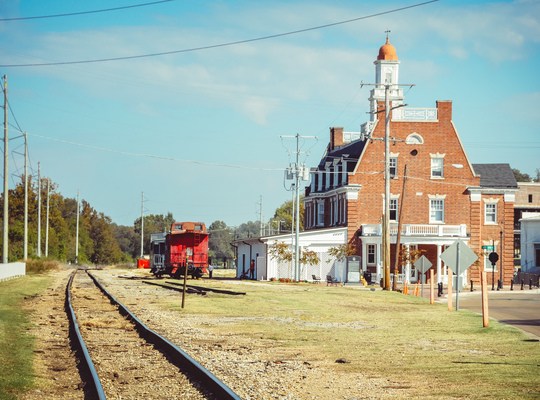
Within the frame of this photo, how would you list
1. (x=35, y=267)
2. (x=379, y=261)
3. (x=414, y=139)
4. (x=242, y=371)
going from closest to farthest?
(x=242, y=371) < (x=379, y=261) < (x=35, y=267) < (x=414, y=139)

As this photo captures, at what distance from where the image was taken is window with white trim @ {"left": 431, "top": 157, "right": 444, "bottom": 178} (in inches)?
2872

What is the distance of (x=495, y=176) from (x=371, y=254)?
1263 cm

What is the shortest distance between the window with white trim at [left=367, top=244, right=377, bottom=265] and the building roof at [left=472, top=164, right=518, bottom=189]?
10.5 metres

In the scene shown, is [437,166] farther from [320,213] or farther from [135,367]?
[135,367]

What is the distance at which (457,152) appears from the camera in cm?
7294

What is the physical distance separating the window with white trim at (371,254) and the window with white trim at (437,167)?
23.7 feet

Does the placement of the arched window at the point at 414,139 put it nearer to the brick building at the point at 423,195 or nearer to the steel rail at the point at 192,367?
the brick building at the point at 423,195

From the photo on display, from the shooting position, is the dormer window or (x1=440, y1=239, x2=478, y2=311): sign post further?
the dormer window

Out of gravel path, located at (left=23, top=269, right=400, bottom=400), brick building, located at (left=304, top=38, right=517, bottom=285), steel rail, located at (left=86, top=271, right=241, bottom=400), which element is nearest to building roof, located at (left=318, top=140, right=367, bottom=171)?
brick building, located at (left=304, top=38, right=517, bottom=285)

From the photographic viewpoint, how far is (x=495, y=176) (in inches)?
3002

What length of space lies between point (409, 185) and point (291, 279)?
1224 cm

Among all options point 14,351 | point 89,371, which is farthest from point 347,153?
point 89,371

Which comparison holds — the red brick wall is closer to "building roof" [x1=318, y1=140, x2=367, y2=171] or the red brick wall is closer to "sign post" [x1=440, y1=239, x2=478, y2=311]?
"building roof" [x1=318, y1=140, x2=367, y2=171]

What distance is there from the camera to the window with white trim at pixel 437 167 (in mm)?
72938
